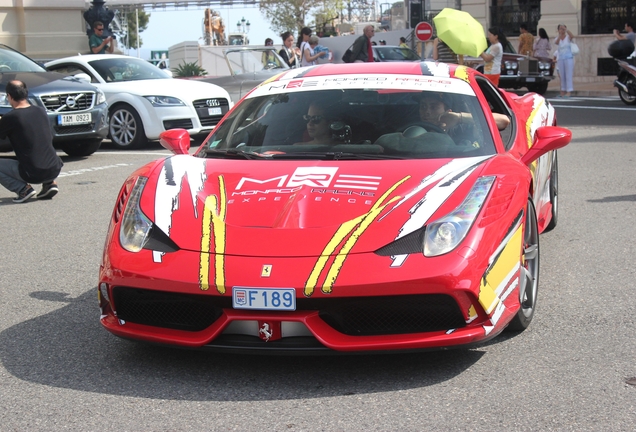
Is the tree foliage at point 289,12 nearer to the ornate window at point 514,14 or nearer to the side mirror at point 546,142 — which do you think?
the ornate window at point 514,14

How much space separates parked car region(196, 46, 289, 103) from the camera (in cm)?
1745

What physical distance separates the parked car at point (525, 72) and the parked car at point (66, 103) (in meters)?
13.7

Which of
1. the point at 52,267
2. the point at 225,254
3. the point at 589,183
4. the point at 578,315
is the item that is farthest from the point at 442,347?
the point at 589,183

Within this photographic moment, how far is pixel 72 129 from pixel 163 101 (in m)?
1.75

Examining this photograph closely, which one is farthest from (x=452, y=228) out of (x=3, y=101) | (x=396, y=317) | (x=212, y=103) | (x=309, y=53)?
(x=309, y=53)

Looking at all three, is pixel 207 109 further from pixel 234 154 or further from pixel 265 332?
pixel 265 332

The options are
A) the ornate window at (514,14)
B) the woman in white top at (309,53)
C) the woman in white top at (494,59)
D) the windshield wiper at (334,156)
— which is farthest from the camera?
the ornate window at (514,14)

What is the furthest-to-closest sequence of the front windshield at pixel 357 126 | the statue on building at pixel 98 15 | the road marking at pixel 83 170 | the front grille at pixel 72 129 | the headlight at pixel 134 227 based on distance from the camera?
the statue on building at pixel 98 15 → the front grille at pixel 72 129 → the road marking at pixel 83 170 → the front windshield at pixel 357 126 → the headlight at pixel 134 227

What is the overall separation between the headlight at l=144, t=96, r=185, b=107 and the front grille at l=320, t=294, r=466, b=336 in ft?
35.1

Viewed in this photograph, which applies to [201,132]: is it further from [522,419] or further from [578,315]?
[522,419]

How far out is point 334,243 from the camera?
3.96 meters

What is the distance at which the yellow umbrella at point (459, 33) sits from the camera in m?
15.4

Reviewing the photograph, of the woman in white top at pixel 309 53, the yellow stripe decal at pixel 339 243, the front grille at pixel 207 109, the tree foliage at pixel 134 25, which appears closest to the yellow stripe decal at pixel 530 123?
the yellow stripe decal at pixel 339 243

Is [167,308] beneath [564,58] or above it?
beneath
